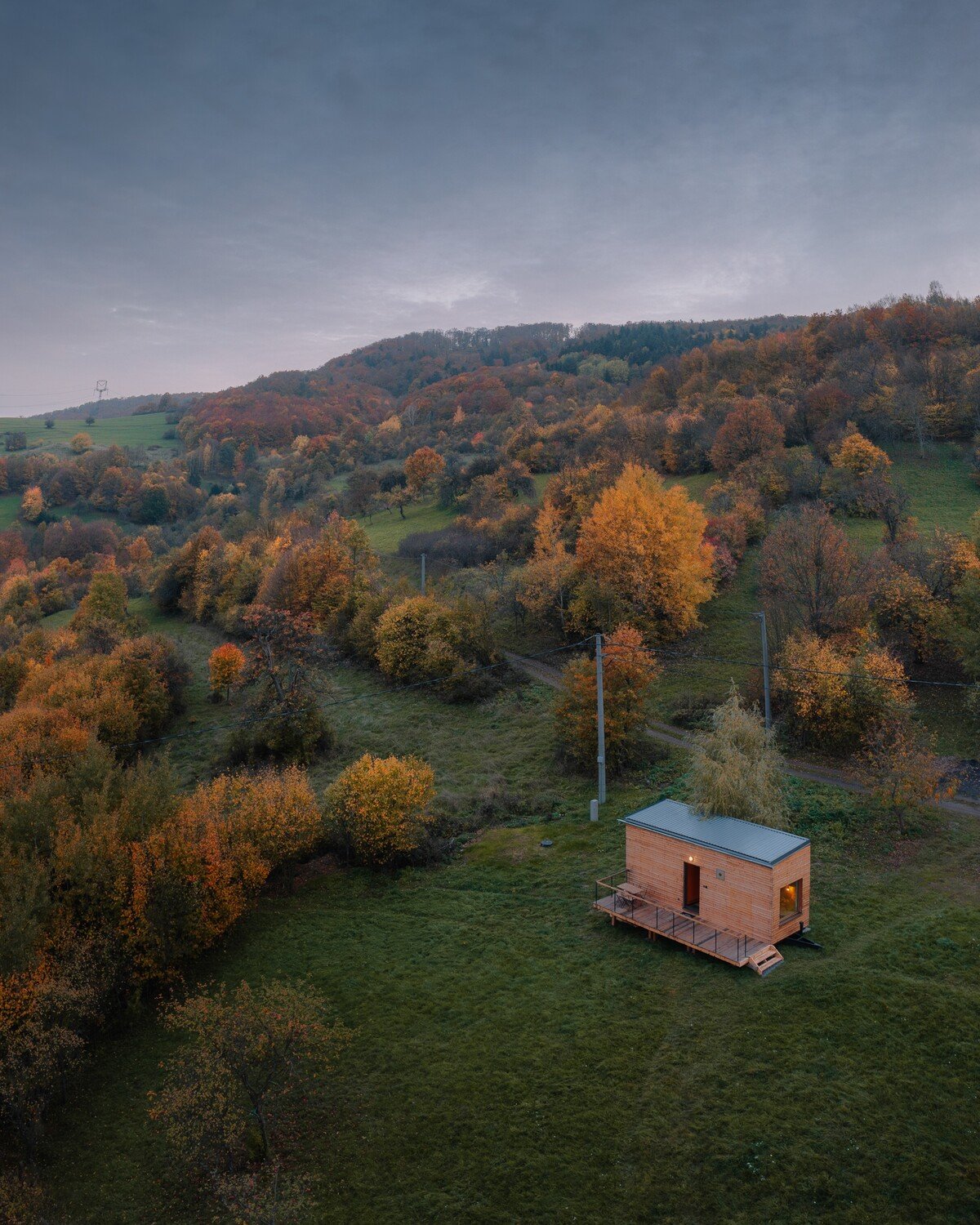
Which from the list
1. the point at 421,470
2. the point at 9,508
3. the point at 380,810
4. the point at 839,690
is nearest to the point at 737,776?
the point at 839,690

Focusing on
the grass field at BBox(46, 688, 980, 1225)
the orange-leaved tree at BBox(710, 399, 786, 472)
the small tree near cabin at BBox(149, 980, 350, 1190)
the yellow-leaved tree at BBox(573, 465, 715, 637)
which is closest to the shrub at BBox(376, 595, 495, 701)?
the yellow-leaved tree at BBox(573, 465, 715, 637)

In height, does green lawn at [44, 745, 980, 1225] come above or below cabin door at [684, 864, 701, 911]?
below

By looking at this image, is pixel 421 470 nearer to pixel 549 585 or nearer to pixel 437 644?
pixel 549 585

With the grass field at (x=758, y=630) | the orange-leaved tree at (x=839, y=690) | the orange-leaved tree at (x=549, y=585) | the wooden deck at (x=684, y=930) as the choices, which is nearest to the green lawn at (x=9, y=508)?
the orange-leaved tree at (x=549, y=585)

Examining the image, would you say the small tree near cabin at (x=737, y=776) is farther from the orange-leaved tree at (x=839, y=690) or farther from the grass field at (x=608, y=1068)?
the orange-leaved tree at (x=839, y=690)

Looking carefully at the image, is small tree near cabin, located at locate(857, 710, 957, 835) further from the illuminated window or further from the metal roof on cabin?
the illuminated window

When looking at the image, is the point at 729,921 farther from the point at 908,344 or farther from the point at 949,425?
the point at 908,344

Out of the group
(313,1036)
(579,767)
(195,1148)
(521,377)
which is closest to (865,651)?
(579,767)
